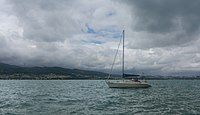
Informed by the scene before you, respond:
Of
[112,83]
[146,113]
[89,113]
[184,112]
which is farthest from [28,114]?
[112,83]

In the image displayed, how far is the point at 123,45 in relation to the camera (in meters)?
105

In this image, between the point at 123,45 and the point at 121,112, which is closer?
the point at 121,112

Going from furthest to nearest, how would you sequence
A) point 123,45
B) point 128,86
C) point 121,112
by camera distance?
point 123,45
point 128,86
point 121,112

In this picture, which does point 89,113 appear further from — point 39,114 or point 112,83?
point 112,83

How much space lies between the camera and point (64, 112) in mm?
36469

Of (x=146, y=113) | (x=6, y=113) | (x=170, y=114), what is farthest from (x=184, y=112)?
(x=6, y=113)

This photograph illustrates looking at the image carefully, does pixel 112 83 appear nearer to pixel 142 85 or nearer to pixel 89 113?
pixel 142 85

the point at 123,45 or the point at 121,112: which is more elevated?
the point at 123,45

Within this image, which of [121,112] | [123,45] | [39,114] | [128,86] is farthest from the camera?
[123,45]

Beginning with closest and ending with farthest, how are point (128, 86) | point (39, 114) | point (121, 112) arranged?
point (39, 114), point (121, 112), point (128, 86)

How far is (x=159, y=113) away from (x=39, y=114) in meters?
15.4

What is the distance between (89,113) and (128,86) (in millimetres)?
62668

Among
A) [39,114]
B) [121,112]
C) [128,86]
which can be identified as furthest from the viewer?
[128,86]

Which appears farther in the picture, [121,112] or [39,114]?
[121,112]
